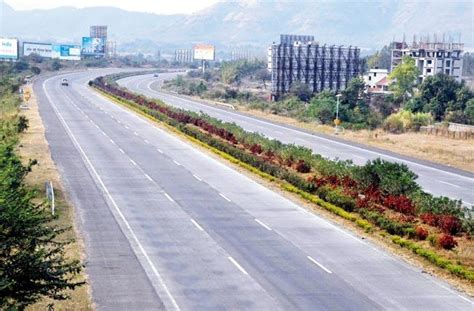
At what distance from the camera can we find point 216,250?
26453mm

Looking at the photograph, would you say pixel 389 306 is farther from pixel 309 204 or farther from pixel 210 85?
pixel 210 85

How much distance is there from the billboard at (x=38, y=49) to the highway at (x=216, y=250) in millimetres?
124314

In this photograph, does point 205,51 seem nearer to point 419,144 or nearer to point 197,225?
point 419,144

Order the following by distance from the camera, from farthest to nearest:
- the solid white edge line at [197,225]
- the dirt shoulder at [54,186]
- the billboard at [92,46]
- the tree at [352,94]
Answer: the billboard at [92,46] → the tree at [352,94] → the solid white edge line at [197,225] → the dirt shoulder at [54,186]

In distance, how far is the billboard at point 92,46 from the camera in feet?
561

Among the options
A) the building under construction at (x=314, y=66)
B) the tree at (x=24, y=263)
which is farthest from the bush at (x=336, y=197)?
the building under construction at (x=314, y=66)

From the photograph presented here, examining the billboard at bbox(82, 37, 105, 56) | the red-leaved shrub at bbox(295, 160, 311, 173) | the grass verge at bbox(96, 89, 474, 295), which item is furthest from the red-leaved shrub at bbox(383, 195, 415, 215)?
the billboard at bbox(82, 37, 105, 56)

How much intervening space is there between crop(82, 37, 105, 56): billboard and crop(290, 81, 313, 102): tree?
3129 inches

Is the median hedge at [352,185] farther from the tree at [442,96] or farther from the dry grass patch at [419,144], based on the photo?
the tree at [442,96]

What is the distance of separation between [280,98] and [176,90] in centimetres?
2495

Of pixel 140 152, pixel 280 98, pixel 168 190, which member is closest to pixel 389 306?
pixel 168 190

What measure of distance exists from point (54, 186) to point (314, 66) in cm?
7175

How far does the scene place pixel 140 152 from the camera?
1992 inches

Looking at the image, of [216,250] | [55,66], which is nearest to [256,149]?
[216,250]
